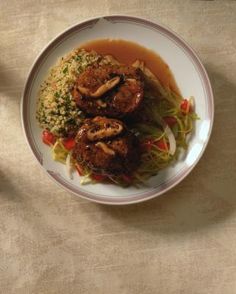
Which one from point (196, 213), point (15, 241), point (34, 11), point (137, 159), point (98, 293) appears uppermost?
point (34, 11)

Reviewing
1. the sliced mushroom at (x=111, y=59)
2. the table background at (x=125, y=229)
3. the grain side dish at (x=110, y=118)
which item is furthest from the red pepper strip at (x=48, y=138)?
the sliced mushroom at (x=111, y=59)

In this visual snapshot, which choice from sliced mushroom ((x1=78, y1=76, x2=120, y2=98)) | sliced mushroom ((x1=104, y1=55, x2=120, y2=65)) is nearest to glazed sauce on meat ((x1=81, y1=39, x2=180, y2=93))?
sliced mushroom ((x1=104, y1=55, x2=120, y2=65))

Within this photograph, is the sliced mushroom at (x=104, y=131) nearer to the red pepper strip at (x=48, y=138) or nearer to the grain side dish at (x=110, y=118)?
the grain side dish at (x=110, y=118)

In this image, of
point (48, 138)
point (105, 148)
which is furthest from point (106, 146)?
point (48, 138)

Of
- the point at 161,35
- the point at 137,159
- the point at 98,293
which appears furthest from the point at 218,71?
the point at 98,293

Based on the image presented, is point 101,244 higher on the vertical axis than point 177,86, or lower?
lower

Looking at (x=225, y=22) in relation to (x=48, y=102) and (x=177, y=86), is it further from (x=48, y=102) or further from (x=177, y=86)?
(x=48, y=102)
